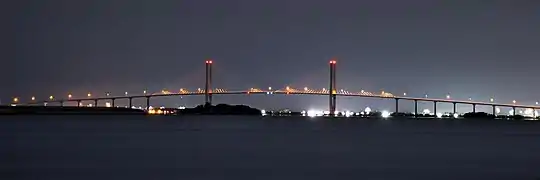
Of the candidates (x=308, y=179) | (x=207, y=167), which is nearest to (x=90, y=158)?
(x=207, y=167)

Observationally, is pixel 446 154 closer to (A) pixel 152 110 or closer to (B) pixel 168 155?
(B) pixel 168 155

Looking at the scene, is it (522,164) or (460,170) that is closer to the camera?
(460,170)

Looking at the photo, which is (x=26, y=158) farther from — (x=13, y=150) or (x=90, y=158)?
(x=13, y=150)

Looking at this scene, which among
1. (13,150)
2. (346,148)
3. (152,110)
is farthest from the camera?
(152,110)

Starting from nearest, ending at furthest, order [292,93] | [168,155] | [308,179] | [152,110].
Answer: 1. [308,179]
2. [168,155]
3. [292,93]
4. [152,110]

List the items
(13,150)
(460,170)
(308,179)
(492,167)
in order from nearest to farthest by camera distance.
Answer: (308,179) → (460,170) → (492,167) → (13,150)

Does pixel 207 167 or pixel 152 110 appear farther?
pixel 152 110

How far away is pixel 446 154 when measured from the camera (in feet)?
99.8

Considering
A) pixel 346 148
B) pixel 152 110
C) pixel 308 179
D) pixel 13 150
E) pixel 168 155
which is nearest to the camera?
pixel 308 179

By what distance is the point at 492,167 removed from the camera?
2495 cm

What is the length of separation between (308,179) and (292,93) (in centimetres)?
7171

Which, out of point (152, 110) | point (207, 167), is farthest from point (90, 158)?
point (152, 110)

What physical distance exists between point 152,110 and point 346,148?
7525 centimetres

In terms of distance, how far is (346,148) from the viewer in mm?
33781
